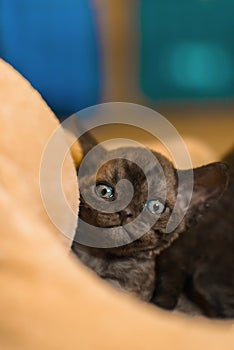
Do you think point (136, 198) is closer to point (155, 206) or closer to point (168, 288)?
point (155, 206)

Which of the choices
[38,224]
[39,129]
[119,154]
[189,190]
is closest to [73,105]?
[119,154]

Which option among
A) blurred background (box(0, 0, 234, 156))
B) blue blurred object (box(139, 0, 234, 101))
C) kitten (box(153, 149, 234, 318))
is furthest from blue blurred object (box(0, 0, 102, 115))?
kitten (box(153, 149, 234, 318))

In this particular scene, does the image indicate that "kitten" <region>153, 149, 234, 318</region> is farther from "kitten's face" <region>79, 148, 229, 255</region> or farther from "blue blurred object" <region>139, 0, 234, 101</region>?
"blue blurred object" <region>139, 0, 234, 101</region>

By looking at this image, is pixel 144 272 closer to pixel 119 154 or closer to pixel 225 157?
pixel 119 154

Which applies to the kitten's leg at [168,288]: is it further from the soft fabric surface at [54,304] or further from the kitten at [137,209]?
the soft fabric surface at [54,304]

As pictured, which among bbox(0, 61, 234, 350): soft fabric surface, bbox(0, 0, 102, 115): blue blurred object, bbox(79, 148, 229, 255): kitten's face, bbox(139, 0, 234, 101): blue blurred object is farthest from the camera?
bbox(139, 0, 234, 101): blue blurred object

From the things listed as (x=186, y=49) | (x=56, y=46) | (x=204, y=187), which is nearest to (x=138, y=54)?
(x=186, y=49)

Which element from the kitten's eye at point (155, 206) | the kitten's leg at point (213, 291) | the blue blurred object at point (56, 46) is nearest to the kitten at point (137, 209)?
the kitten's eye at point (155, 206)

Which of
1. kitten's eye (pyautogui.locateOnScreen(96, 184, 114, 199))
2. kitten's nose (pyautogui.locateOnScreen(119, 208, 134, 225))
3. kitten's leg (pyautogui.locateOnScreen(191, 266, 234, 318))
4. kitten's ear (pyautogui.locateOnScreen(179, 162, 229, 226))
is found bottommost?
kitten's leg (pyautogui.locateOnScreen(191, 266, 234, 318))

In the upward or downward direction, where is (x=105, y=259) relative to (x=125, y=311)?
downward
